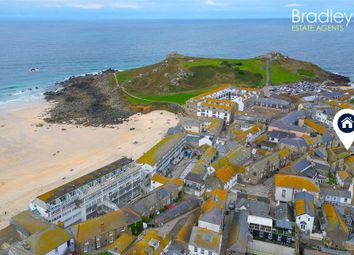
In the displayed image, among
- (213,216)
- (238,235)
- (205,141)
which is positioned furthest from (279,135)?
(238,235)

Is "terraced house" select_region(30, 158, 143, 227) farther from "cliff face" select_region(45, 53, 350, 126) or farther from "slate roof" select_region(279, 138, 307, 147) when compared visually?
"cliff face" select_region(45, 53, 350, 126)

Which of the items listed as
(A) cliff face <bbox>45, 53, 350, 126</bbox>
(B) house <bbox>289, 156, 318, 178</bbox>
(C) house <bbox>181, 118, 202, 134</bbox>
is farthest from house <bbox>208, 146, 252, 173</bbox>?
(A) cliff face <bbox>45, 53, 350, 126</bbox>

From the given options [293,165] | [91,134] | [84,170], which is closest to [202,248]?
[293,165]

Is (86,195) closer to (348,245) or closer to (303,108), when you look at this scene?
(348,245)

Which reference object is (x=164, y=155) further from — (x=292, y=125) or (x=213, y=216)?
(x=292, y=125)

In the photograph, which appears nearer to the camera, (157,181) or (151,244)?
(151,244)
